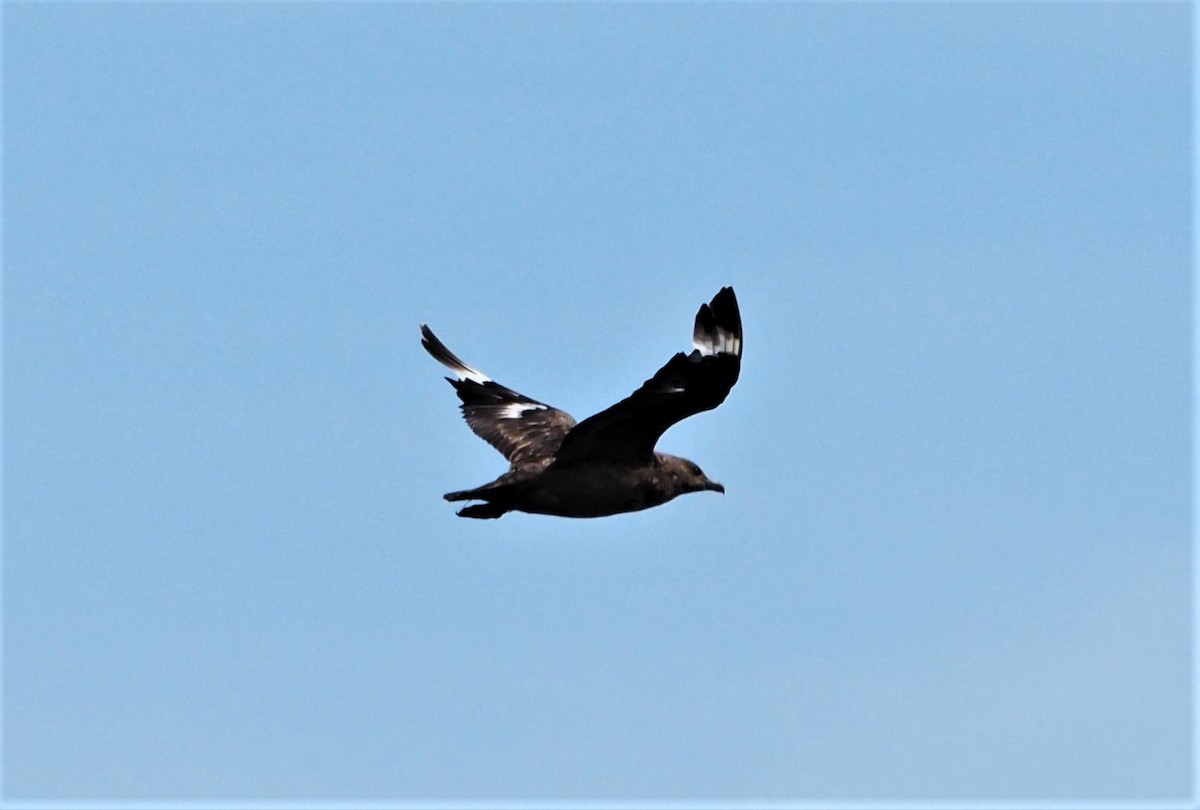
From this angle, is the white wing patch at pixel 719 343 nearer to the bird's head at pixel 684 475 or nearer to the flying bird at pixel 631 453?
the flying bird at pixel 631 453

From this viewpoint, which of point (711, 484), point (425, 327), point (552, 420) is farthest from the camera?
point (425, 327)

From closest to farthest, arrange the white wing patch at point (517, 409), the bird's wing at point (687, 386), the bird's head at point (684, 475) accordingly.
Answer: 1. the bird's wing at point (687, 386)
2. the bird's head at point (684, 475)
3. the white wing patch at point (517, 409)

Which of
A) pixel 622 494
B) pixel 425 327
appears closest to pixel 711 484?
pixel 622 494

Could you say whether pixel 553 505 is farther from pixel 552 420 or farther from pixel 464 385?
pixel 464 385

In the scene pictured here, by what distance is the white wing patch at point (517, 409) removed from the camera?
1727 cm

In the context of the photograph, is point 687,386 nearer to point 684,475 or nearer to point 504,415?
point 684,475

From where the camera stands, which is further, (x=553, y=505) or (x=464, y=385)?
(x=464, y=385)

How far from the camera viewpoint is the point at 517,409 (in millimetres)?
17438

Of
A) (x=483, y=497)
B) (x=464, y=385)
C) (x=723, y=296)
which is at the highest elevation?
(x=464, y=385)

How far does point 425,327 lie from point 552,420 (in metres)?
2.66

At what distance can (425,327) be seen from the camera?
19.2 metres

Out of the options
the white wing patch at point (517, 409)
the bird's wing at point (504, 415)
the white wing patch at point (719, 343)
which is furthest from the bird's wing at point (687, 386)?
the white wing patch at point (517, 409)

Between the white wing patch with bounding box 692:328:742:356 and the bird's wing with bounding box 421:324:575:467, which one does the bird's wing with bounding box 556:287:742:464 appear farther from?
the bird's wing with bounding box 421:324:575:467

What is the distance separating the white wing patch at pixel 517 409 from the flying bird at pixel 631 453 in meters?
1.15
